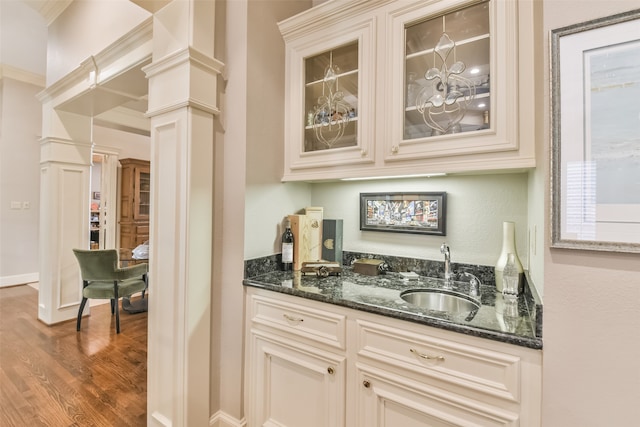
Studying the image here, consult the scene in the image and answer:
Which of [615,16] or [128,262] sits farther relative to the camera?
[128,262]

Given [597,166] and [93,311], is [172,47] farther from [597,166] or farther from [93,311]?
[93,311]

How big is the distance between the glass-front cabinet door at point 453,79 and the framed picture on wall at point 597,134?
32 centimetres

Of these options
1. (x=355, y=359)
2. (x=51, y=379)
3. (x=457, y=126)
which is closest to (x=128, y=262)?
(x=51, y=379)

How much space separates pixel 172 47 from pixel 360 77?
Result: 102 centimetres

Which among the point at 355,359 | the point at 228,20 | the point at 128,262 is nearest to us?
the point at 355,359

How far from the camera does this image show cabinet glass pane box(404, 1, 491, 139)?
1264 mm

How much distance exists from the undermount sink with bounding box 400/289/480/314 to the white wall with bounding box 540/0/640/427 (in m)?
0.52

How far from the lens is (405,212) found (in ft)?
5.78

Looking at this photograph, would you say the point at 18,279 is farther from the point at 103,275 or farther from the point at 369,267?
the point at 369,267

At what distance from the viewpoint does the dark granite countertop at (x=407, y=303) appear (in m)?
0.94

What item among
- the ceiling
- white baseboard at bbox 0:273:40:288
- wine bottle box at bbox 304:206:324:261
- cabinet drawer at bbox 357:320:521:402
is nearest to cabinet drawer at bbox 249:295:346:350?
cabinet drawer at bbox 357:320:521:402

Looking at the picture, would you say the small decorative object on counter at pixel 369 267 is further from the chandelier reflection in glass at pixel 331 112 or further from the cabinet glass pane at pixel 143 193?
the cabinet glass pane at pixel 143 193

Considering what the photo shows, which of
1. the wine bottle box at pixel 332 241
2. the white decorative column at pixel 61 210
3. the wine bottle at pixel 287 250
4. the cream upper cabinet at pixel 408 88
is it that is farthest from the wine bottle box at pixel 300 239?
the white decorative column at pixel 61 210

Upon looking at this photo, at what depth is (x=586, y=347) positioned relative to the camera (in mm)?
812
